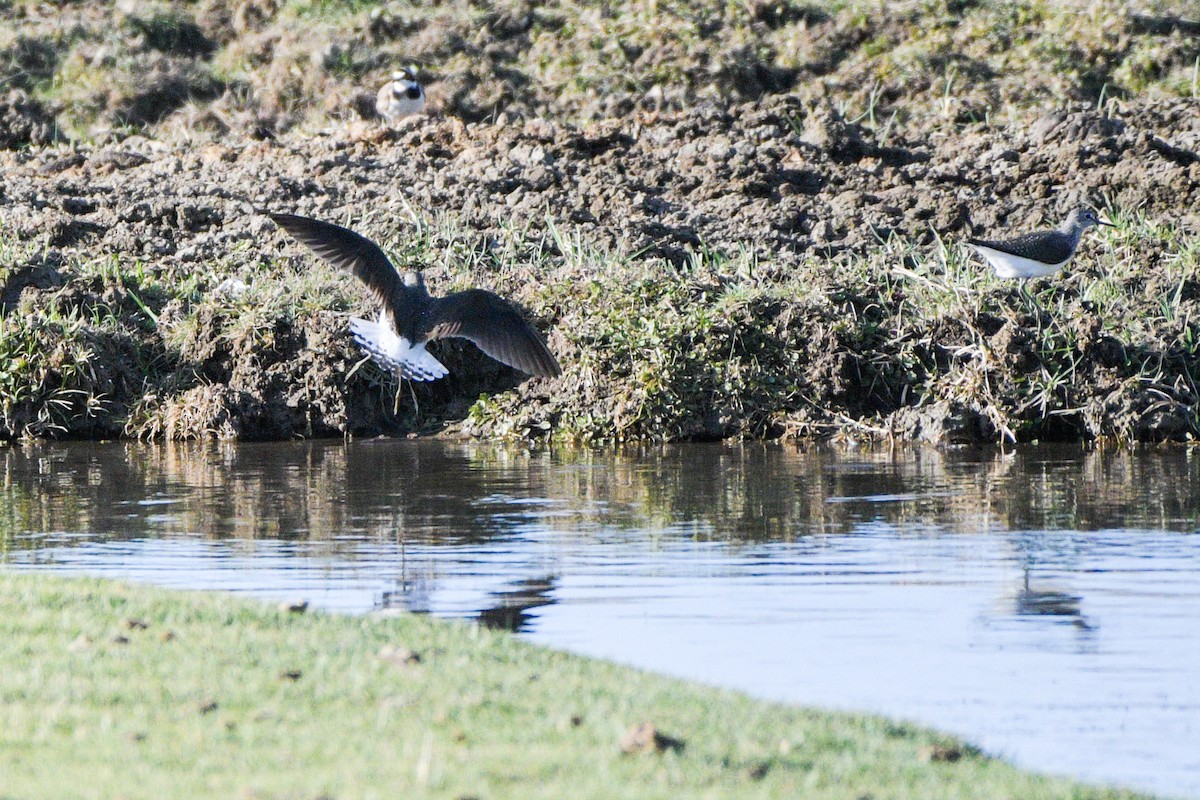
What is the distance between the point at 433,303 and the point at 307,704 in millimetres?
6505

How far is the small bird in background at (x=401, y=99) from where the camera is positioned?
19.5m

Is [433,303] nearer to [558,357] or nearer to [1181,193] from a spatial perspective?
[558,357]

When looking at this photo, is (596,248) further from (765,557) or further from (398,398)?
(765,557)

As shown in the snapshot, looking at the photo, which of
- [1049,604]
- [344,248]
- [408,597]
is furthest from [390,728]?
[344,248]

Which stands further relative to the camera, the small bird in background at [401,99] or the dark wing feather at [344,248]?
the small bird in background at [401,99]

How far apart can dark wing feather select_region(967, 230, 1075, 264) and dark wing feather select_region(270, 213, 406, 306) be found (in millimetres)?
4310

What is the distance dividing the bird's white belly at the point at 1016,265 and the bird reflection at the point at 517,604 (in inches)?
244

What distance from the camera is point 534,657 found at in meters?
5.76

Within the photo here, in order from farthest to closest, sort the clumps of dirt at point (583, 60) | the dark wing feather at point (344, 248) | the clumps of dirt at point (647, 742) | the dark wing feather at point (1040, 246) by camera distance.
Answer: the clumps of dirt at point (583, 60), the dark wing feather at point (1040, 246), the dark wing feather at point (344, 248), the clumps of dirt at point (647, 742)

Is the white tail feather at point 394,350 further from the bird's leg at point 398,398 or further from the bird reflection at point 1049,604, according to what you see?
the bird reflection at point 1049,604

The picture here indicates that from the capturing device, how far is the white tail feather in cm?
1145

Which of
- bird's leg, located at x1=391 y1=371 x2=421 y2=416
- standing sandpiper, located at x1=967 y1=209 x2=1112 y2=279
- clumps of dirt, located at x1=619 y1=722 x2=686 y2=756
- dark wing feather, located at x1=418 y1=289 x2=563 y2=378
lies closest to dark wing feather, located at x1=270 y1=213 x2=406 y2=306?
dark wing feather, located at x1=418 y1=289 x2=563 y2=378

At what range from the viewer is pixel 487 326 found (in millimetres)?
11273

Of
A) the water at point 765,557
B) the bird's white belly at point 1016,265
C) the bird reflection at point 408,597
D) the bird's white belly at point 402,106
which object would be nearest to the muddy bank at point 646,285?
the bird's white belly at point 1016,265
